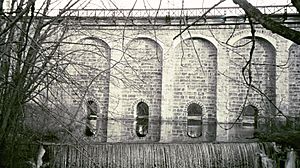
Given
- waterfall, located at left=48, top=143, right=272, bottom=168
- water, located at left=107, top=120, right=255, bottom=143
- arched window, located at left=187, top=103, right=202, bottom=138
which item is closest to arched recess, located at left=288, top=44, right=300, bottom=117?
water, located at left=107, top=120, right=255, bottom=143

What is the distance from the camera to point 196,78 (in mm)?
17391

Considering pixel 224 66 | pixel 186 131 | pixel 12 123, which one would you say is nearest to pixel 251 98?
pixel 224 66

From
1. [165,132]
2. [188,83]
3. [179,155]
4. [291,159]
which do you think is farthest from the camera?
[188,83]

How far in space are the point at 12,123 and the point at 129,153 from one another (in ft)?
21.9

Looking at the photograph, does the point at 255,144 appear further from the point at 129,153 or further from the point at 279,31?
the point at 279,31

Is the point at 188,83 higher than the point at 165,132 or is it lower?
higher

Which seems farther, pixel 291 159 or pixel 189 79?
pixel 189 79

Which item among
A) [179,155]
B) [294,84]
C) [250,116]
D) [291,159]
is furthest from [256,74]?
[179,155]

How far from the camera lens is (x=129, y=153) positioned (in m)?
12.7

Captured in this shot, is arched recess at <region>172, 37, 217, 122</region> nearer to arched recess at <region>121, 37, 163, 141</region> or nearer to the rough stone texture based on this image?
the rough stone texture

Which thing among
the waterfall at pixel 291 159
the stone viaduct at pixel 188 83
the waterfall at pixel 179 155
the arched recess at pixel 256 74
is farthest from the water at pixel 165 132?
the waterfall at pixel 291 159

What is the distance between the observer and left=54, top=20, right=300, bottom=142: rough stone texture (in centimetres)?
1652

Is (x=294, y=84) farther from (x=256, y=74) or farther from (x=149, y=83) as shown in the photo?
(x=149, y=83)

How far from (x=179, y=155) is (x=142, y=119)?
194 inches
